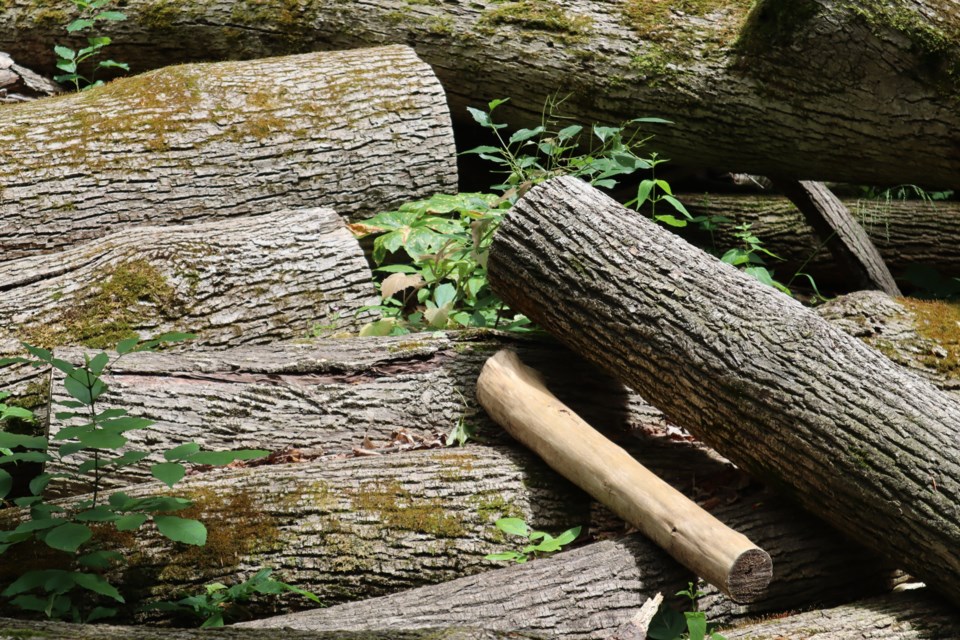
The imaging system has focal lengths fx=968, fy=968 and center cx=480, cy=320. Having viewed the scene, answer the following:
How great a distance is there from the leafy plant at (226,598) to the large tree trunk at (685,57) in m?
3.19

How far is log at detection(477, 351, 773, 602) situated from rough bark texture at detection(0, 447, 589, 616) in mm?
157

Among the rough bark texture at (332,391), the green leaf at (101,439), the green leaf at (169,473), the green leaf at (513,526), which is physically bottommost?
the green leaf at (513,526)

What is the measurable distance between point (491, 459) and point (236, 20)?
340 centimetres

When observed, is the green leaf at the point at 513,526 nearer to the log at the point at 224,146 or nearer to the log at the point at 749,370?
the log at the point at 749,370

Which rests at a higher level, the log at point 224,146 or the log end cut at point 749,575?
the log at point 224,146

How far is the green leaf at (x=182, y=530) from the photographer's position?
2586mm

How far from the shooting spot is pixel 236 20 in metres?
5.53

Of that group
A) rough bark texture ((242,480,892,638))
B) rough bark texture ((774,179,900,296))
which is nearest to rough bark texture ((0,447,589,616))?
rough bark texture ((242,480,892,638))

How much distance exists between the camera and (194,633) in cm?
211

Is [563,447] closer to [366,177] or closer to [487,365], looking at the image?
[487,365]

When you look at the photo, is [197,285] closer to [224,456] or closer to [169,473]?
[224,456]

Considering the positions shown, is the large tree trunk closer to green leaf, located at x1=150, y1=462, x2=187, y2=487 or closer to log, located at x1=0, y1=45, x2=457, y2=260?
log, located at x1=0, y1=45, x2=457, y2=260

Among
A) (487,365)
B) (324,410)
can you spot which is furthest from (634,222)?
(324,410)

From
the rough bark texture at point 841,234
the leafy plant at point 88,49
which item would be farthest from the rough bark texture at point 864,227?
the leafy plant at point 88,49
